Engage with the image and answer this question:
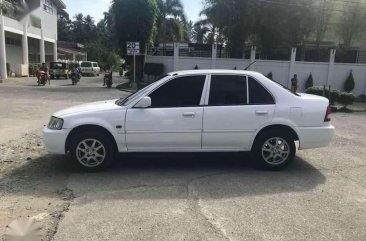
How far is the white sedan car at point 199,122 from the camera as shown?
21.6 feet

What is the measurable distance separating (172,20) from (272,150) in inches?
1905

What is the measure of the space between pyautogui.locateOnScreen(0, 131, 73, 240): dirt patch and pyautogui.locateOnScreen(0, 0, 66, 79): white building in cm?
3175

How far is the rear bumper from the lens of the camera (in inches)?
272

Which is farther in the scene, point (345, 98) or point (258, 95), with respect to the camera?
point (345, 98)

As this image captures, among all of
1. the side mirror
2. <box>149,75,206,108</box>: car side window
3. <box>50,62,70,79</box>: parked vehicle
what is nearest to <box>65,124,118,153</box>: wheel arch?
the side mirror

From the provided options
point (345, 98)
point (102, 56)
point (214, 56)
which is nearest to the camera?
point (345, 98)

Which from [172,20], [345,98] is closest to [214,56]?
[345,98]

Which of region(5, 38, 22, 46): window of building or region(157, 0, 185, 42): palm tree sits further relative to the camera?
region(157, 0, 185, 42): palm tree

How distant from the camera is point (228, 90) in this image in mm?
6891

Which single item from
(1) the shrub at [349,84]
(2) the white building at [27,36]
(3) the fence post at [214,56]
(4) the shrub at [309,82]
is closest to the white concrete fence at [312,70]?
(3) the fence post at [214,56]

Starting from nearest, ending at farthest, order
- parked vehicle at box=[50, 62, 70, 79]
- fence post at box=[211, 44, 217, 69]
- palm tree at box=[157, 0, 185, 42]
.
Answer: fence post at box=[211, 44, 217, 69], parked vehicle at box=[50, 62, 70, 79], palm tree at box=[157, 0, 185, 42]

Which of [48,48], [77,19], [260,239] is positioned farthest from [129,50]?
[77,19]

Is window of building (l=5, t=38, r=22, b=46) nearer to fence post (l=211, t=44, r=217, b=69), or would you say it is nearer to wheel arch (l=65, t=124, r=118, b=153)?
fence post (l=211, t=44, r=217, b=69)

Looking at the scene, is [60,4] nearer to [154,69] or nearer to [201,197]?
[154,69]
